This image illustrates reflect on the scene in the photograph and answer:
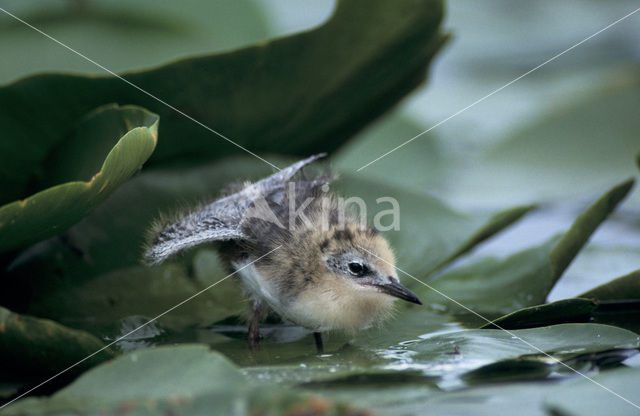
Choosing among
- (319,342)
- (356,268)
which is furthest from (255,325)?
(356,268)

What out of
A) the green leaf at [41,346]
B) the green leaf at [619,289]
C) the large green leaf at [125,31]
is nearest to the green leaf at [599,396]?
the green leaf at [619,289]

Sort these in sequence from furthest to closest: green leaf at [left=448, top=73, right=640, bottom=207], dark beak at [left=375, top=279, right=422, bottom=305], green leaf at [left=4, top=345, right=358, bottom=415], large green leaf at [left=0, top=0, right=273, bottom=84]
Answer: green leaf at [left=448, top=73, right=640, bottom=207], large green leaf at [left=0, top=0, right=273, bottom=84], dark beak at [left=375, top=279, right=422, bottom=305], green leaf at [left=4, top=345, right=358, bottom=415]

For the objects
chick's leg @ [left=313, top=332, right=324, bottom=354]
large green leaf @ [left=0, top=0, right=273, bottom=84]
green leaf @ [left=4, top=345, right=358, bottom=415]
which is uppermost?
large green leaf @ [left=0, top=0, right=273, bottom=84]

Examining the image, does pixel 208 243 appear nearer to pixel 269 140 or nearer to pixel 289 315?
pixel 289 315

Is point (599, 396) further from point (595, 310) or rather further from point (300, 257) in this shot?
point (300, 257)

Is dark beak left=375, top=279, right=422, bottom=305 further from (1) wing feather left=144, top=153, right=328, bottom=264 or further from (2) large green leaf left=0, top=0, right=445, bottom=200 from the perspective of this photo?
(2) large green leaf left=0, top=0, right=445, bottom=200

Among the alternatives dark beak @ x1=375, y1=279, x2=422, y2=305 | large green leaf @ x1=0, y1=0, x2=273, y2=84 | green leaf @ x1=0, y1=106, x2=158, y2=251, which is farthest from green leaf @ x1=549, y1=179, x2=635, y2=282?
large green leaf @ x1=0, y1=0, x2=273, y2=84
